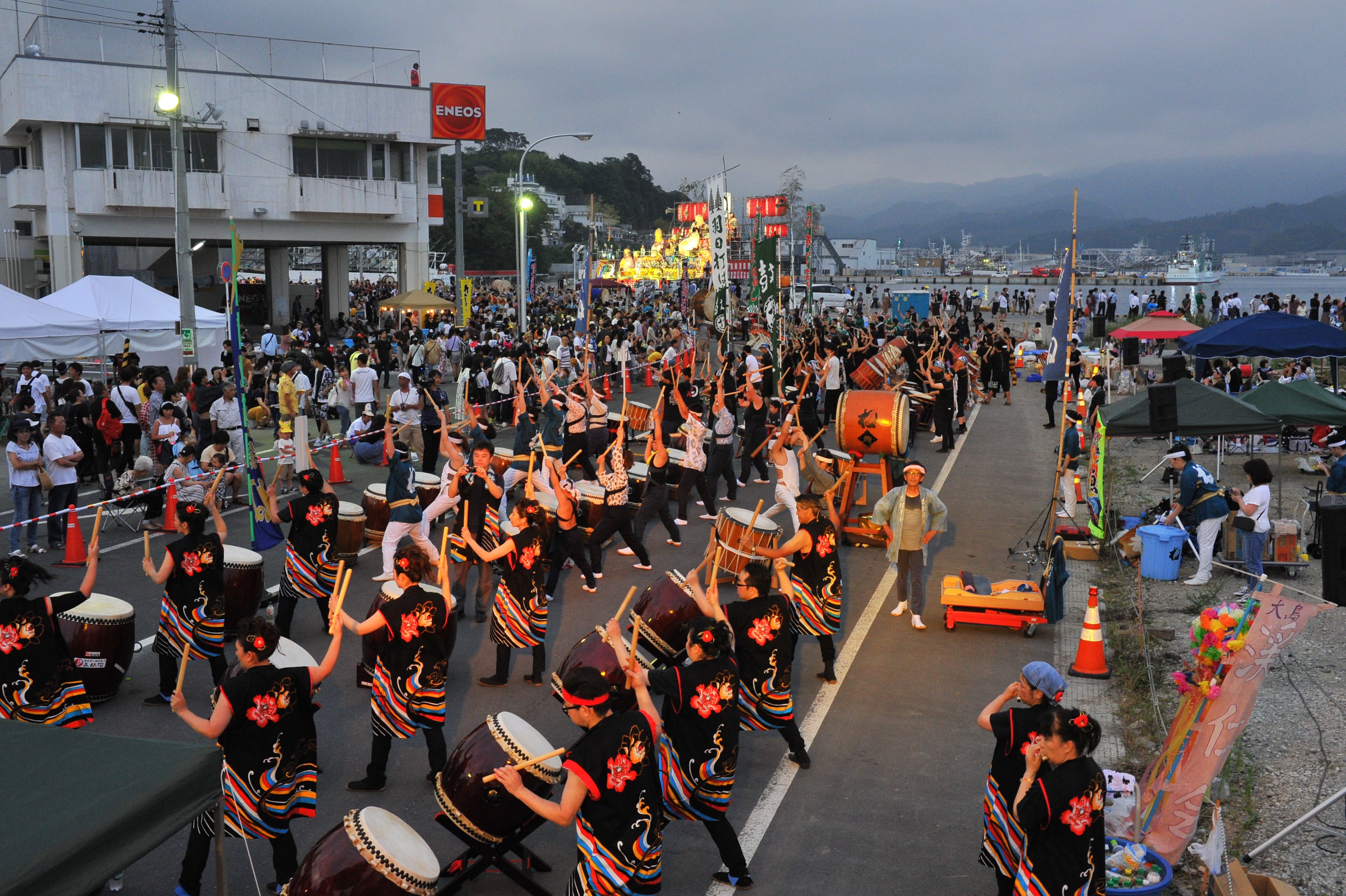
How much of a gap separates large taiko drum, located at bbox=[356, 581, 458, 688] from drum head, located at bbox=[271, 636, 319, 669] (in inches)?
17.0

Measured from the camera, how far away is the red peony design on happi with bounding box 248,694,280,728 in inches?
222

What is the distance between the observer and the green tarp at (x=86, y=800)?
3.61 m

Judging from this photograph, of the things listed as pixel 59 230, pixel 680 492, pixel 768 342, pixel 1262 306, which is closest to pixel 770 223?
pixel 1262 306

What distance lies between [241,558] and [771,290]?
13.5 meters

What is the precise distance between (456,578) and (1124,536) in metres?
8.41

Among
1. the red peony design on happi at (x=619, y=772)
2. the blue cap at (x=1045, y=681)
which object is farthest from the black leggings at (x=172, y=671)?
the blue cap at (x=1045, y=681)

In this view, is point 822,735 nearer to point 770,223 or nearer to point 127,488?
point 127,488

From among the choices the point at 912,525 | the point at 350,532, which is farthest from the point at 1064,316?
the point at 350,532

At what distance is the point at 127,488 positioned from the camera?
48.1 ft

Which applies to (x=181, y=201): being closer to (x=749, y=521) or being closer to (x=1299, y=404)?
(x=749, y=521)

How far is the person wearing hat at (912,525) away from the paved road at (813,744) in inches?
14.8

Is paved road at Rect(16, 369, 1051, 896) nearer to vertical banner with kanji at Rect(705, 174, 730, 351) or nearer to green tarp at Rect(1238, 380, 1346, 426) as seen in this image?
green tarp at Rect(1238, 380, 1346, 426)

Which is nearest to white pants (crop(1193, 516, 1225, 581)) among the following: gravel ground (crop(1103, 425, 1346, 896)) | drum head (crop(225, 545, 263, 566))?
gravel ground (crop(1103, 425, 1346, 896))

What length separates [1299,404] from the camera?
Answer: 1441 cm
